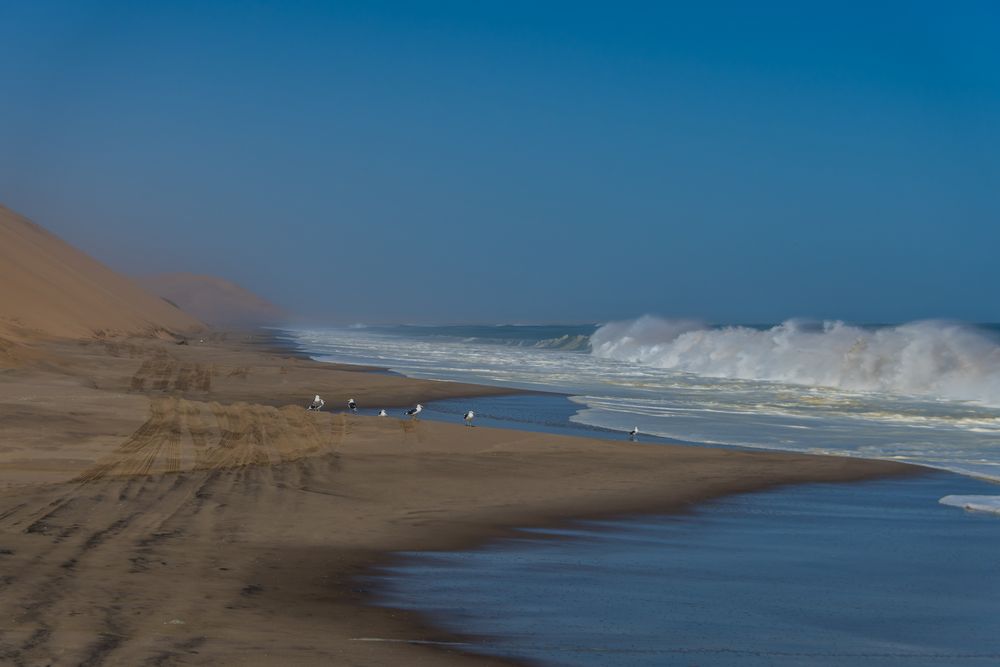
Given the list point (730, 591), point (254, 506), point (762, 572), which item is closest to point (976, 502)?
point (762, 572)

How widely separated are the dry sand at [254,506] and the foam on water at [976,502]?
1857mm

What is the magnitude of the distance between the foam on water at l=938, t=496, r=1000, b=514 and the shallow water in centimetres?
39

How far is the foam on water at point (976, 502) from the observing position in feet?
37.9

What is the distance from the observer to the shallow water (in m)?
6.41

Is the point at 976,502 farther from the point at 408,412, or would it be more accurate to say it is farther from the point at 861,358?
the point at 861,358

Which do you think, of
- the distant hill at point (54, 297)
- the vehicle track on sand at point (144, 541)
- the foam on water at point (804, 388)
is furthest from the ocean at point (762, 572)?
the distant hill at point (54, 297)

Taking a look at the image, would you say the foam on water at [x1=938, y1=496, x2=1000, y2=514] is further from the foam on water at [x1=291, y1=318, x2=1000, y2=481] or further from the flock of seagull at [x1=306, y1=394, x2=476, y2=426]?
the flock of seagull at [x1=306, y1=394, x2=476, y2=426]

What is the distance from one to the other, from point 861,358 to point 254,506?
3024cm

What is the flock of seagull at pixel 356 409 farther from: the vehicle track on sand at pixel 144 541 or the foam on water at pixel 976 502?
the foam on water at pixel 976 502

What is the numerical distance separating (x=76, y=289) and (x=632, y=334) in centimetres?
3339

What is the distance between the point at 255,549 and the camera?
8.30m

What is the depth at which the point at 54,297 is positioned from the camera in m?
47.0

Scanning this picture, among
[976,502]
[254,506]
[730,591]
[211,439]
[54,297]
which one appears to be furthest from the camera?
[54,297]

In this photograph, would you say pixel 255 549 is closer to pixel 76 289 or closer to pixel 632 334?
pixel 76 289
